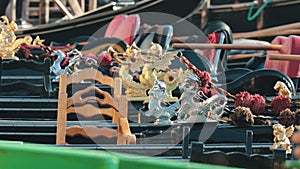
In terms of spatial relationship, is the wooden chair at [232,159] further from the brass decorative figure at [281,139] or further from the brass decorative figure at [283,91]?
the brass decorative figure at [283,91]

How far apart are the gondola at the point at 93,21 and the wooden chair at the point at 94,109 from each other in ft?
11.6

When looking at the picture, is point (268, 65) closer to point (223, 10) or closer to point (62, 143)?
point (62, 143)

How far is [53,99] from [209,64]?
1.30m

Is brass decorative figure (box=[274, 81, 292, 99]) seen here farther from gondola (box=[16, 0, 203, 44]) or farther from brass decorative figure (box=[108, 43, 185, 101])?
gondola (box=[16, 0, 203, 44])

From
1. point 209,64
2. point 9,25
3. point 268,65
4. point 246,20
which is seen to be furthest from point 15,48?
point 246,20

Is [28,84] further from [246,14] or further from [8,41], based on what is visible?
[246,14]

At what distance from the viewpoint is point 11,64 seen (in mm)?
6285

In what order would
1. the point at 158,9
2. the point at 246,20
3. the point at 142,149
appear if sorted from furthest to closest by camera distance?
the point at 246,20, the point at 158,9, the point at 142,149

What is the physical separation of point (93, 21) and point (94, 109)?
420cm

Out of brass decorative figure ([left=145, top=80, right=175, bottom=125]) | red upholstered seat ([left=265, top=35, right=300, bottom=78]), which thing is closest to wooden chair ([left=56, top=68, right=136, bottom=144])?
brass decorative figure ([left=145, top=80, right=175, bottom=125])

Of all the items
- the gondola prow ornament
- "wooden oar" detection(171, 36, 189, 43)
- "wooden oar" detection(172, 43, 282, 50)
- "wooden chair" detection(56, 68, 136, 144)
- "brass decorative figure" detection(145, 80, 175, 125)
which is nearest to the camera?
"wooden chair" detection(56, 68, 136, 144)

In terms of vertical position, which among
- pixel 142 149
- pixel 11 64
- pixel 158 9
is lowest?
pixel 142 149

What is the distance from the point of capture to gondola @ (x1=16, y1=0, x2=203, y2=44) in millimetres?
8812

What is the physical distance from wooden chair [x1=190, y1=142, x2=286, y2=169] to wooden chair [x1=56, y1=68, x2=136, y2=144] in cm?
118
